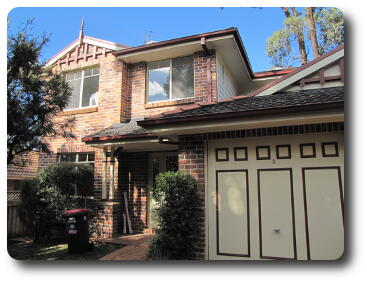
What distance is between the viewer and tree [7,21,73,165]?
4180 millimetres

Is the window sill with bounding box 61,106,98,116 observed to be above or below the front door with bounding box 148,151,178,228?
above

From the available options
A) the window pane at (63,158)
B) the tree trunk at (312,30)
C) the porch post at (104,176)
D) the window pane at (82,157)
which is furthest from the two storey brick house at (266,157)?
the window pane at (63,158)

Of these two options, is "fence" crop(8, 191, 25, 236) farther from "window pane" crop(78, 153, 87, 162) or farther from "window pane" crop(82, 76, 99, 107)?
"window pane" crop(82, 76, 99, 107)

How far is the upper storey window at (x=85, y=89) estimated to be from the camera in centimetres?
797

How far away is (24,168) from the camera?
5863mm

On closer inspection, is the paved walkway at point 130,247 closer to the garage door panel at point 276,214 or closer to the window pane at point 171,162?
the window pane at point 171,162

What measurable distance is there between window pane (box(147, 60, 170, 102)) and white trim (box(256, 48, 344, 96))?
3.29m

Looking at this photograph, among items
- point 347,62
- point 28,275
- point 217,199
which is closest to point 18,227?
point 28,275

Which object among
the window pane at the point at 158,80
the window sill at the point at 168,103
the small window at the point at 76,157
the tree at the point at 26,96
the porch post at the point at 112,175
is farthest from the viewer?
the small window at the point at 76,157

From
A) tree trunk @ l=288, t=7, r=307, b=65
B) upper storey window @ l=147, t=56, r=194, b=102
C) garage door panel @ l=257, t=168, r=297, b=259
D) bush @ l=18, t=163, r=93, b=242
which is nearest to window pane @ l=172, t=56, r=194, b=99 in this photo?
upper storey window @ l=147, t=56, r=194, b=102

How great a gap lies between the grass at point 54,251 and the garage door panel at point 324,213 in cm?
390

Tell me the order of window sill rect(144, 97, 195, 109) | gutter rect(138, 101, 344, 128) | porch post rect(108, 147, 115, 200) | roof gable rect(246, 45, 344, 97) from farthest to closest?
window sill rect(144, 97, 195, 109), porch post rect(108, 147, 115, 200), roof gable rect(246, 45, 344, 97), gutter rect(138, 101, 344, 128)

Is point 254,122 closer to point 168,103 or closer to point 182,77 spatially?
point 168,103
